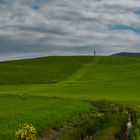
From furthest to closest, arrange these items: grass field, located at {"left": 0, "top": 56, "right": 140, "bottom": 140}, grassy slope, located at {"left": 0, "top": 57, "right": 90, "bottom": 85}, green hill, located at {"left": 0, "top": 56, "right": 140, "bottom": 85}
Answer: green hill, located at {"left": 0, "top": 56, "right": 140, "bottom": 85} → grassy slope, located at {"left": 0, "top": 57, "right": 90, "bottom": 85} → grass field, located at {"left": 0, "top": 56, "right": 140, "bottom": 140}

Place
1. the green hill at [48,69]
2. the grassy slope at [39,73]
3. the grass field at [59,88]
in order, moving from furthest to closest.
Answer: the green hill at [48,69]
the grassy slope at [39,73]
the grass field at [59,88]

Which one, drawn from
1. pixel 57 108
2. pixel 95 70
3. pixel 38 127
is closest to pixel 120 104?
pixel 57 108

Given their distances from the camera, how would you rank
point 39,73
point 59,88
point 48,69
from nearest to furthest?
point 59,88, point 39,73, point 48,69

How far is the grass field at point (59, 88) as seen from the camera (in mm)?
38594

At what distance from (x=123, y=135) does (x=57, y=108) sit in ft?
54.4

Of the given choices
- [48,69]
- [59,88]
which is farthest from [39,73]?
[59,88]

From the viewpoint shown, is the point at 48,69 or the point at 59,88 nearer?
the point at 59,88

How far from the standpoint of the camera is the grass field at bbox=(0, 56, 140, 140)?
38594 millimetres

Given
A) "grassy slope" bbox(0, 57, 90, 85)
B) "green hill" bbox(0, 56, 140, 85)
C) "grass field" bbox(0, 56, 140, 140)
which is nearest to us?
"grass field" bbox(0, 56, 140, 140)

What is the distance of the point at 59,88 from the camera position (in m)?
79.2

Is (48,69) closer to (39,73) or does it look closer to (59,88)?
(39,73)

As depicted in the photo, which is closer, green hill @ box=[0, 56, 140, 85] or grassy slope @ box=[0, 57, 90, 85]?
grassy slope @ box=[0, 57, 90, 85]

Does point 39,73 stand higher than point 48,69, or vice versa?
point 48,69

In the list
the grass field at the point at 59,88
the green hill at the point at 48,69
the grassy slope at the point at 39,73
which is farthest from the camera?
the green hill at the point at 48,69
